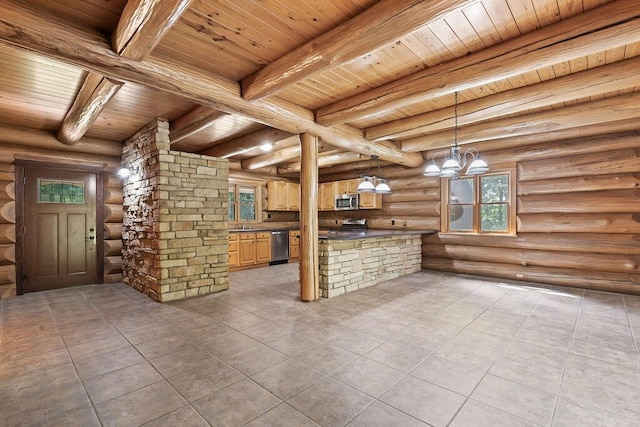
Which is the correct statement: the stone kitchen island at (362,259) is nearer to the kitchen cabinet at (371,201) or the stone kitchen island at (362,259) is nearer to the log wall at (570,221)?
the log wall at (570,221)

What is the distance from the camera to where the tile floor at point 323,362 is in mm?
1978

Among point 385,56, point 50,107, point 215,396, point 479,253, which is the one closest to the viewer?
point 215,396

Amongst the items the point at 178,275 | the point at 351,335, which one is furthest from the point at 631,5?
the point at 178,275

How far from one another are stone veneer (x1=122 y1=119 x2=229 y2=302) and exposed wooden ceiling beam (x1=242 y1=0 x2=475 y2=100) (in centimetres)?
226

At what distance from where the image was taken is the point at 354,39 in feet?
7.66

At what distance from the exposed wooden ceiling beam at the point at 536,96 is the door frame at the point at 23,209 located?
5.68 meters

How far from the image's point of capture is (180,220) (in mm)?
4676

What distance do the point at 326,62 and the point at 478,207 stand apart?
522 centimetres

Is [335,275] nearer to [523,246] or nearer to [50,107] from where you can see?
[523,246]

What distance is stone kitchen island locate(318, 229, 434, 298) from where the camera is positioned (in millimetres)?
4762

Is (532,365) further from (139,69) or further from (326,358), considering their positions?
(139,69)

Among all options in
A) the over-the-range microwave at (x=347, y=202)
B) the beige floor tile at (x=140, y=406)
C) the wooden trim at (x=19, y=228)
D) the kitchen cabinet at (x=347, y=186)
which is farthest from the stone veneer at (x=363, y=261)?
the wooden trim at (x=19, y=228)

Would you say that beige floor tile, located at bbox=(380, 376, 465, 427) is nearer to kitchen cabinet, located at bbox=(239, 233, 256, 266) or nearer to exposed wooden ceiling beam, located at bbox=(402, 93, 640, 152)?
exposed wooden ceiling beam, located at bbox=(402, 93, 640, 152)

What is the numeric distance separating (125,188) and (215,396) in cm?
509
